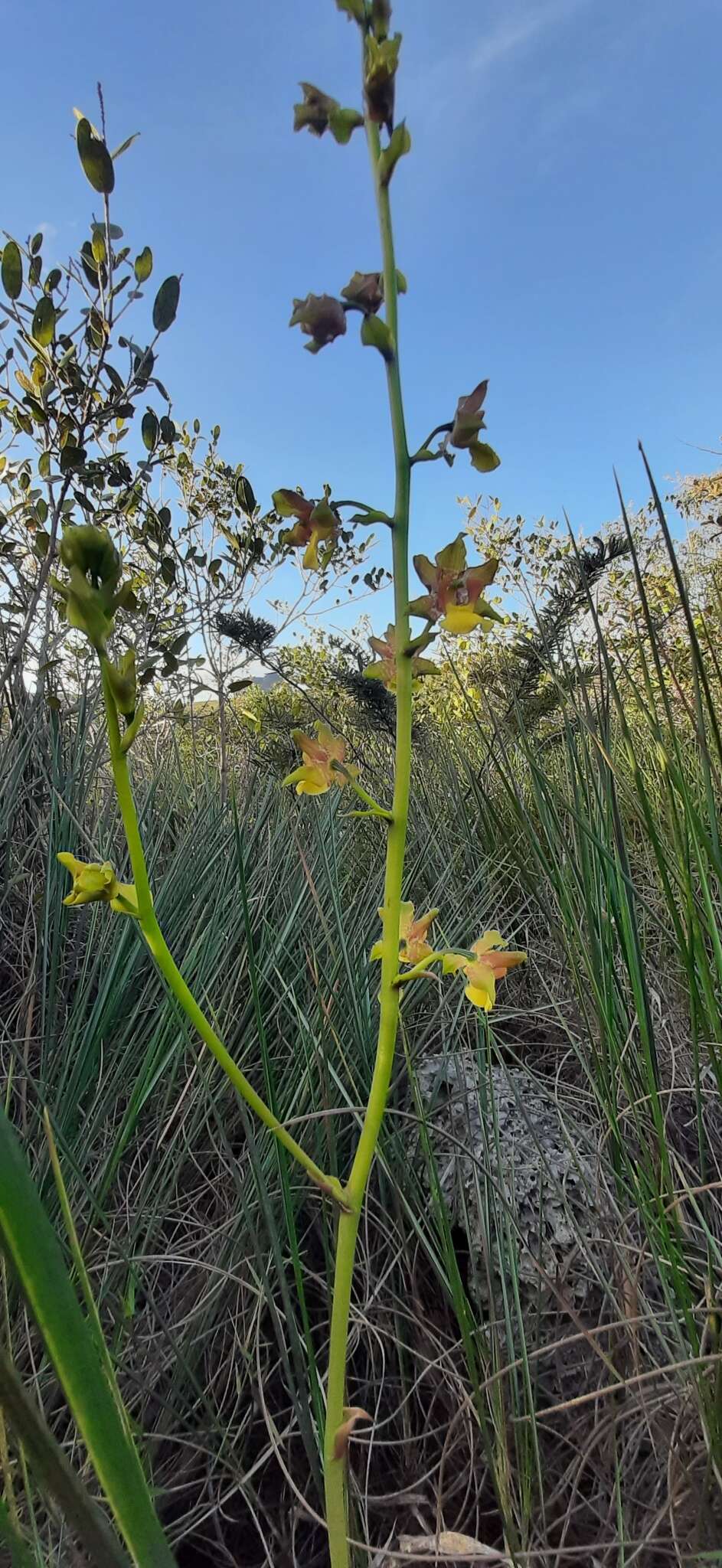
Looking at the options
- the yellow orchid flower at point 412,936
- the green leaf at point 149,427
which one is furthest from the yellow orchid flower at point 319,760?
the green leaf at point 149,427

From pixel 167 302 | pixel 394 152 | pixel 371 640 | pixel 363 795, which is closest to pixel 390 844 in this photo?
pixel 363 795

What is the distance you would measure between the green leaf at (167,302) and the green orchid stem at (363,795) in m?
1.44

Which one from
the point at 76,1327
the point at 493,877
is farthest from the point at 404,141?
the point at 493,877

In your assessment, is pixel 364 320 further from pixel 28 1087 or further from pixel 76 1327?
pixel 28 1087

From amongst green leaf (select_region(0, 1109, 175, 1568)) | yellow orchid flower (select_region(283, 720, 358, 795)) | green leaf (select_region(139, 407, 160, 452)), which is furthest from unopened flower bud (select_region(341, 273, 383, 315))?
green leaf (select_region(139, 407, 160, 452))

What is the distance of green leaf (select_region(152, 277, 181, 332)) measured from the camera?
1.50 m

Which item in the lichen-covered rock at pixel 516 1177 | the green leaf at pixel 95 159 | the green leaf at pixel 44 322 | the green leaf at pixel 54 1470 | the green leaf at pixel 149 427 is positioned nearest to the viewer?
the green leaf at pixel 54 1470

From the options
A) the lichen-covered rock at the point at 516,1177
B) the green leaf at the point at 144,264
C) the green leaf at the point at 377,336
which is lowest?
the lichen-covered rock at the point at 516,1177

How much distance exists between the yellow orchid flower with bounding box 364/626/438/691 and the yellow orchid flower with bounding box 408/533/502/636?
1.1 inches

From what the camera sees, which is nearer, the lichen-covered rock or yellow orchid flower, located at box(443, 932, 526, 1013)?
yellow orchid flower, located at box(443, 932, 526, 1013)

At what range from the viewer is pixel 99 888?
1.26 feet

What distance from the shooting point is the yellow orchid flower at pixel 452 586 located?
18.1 inches

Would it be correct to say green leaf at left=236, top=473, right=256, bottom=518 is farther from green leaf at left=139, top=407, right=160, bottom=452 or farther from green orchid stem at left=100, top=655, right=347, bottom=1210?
green orchid stem at left=100, top=655, right=347, bottom=1210

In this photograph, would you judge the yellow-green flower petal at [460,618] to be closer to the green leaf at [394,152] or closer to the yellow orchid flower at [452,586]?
the yellow orchid flower at [452,586]
